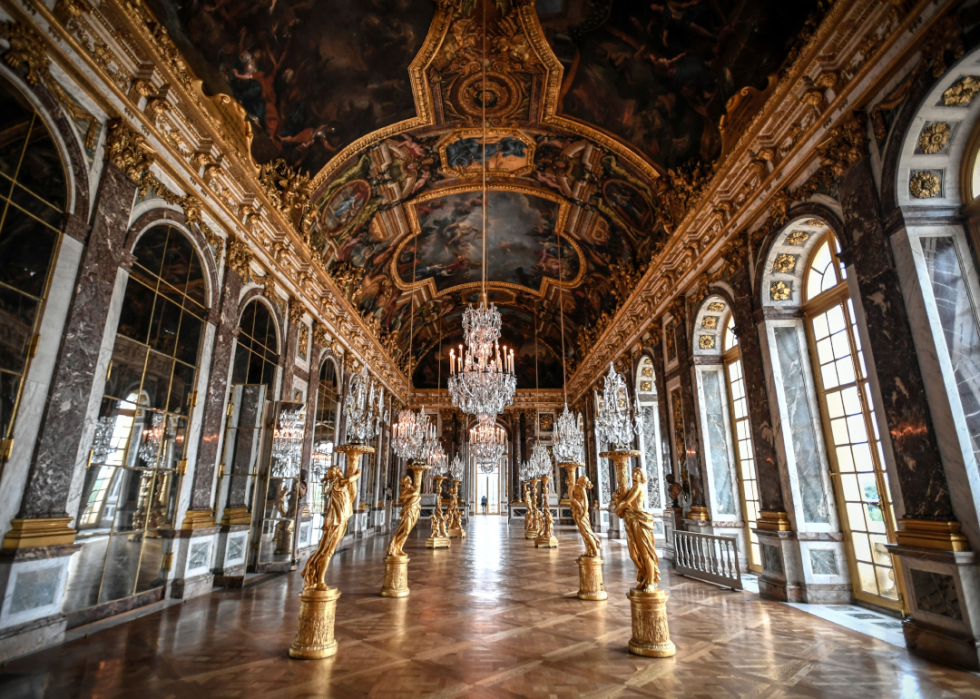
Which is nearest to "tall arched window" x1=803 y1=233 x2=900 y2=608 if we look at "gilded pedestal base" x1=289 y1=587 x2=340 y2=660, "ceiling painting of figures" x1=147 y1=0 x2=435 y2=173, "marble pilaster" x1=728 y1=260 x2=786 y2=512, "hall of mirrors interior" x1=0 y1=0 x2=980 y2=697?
"hall of mirrors interior" x1=0 y1=0 x2=980 y2=697

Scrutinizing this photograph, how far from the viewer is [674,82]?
27.9 feet

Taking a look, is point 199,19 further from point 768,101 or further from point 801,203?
point 801,203

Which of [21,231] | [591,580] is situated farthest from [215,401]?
[591,580]

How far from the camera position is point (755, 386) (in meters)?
7.54

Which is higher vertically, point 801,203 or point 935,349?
point 801,203

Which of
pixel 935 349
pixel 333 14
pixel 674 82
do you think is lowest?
pixel 935 349

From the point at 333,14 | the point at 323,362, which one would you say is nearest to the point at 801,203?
the point at 333,14

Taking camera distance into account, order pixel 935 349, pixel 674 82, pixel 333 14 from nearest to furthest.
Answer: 1. pixel 935 349
2. pixel 333 14
3. pixel 674 82

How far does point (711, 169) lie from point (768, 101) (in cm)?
→ 207

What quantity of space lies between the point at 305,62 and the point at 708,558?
10532 millimetres

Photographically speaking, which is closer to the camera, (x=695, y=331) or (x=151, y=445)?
(x=151, y=445)

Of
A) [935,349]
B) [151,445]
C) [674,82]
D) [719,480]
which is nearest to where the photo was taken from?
[935,349]

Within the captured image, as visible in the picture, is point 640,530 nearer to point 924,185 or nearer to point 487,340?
point 924,185

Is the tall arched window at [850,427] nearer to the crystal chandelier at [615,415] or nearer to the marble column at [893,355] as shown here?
the marble column at [893,355]
